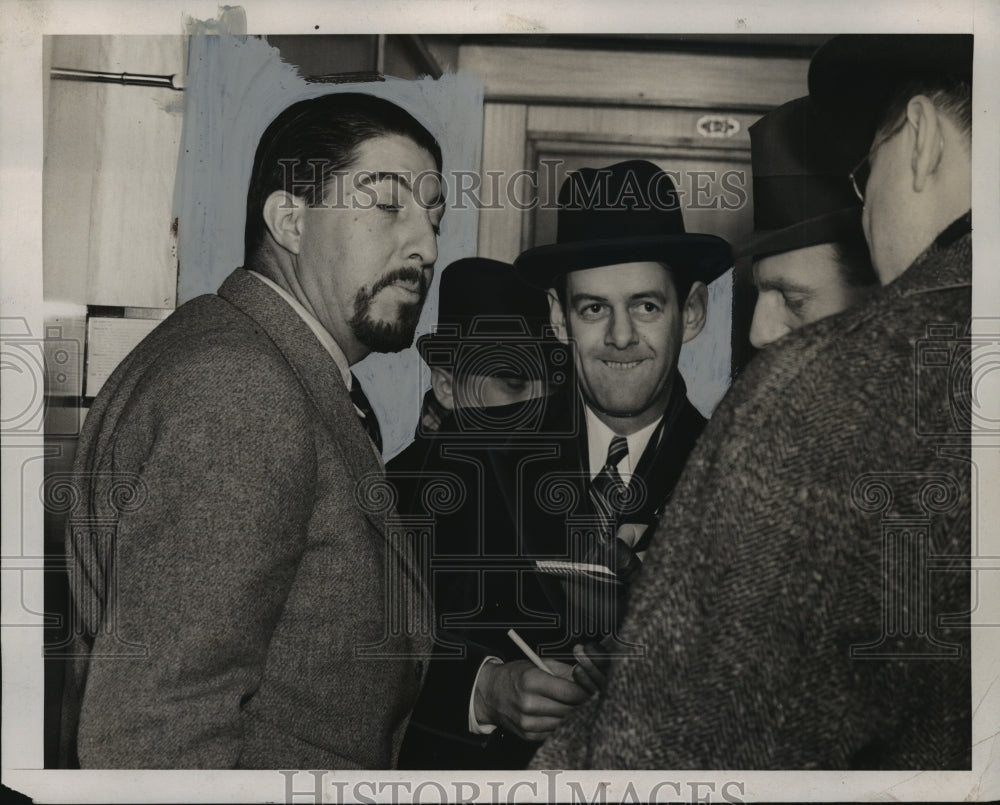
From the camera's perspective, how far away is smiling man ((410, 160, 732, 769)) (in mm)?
2402

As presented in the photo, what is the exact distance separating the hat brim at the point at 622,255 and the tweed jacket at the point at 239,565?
1.71ft

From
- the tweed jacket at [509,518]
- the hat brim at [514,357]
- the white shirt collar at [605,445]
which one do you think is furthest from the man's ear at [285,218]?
the white shirt collar at [605,445]

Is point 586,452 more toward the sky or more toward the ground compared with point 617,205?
more toward the ground

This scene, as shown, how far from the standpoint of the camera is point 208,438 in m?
2.25

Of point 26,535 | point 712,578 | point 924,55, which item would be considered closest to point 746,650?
point 712,578

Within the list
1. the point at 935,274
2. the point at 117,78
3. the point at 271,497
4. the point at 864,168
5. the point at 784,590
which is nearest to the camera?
the point at 784,590

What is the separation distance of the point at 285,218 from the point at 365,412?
49 centimetres

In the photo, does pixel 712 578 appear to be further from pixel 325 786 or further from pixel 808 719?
pixel 325 786

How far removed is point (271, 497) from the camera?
7.33 ft

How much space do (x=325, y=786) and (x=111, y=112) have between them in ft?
5.46

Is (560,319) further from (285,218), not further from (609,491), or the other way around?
(285,218)

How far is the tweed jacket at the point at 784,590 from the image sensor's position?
1.55 meters

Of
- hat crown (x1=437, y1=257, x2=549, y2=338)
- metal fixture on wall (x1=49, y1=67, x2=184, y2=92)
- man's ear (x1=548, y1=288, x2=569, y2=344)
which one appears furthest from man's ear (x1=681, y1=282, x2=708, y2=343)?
metal fixture on wall (x1=49, y1=67, x2=184, y2=92)

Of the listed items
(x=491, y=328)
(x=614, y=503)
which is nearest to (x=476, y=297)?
(x=491, y=328)
